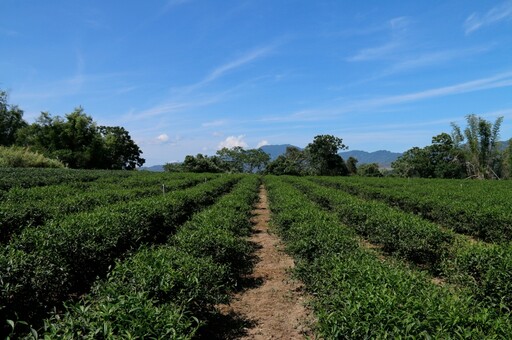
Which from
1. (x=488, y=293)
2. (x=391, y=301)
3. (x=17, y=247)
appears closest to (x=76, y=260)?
(x=17, y=247)

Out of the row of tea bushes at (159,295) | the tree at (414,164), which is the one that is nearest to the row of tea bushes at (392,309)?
the row of tea bushes at (159,295)

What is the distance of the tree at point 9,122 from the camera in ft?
198

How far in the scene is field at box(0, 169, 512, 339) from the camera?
8.96 ft

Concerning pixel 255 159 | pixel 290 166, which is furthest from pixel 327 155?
pixel 255 159

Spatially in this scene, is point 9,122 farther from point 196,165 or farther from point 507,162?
point 507,162

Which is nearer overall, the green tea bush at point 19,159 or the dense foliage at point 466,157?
the green tea bush at point 19,159

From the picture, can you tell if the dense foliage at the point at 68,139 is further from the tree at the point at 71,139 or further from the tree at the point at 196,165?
the tree at the point at 196,165

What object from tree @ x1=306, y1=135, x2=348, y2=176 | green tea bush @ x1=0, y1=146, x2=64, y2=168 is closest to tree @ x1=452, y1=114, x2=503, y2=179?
tree @ x1=306, y1=135, x2=348, y2=176

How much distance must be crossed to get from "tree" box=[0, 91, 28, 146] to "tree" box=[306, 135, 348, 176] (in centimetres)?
5556

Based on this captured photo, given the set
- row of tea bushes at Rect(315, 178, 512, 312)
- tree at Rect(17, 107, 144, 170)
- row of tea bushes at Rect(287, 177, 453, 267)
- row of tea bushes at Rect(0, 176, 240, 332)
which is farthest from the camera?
tree at Rect(17, 107, 144, 170)

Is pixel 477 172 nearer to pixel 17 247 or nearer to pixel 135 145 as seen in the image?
pixel 17 247

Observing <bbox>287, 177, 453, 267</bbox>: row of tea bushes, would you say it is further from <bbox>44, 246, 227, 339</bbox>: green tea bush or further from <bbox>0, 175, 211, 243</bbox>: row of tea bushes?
<bbox>0, 175, 211, 243</bbox>: row of tea bushes

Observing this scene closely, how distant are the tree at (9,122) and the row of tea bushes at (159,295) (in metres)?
69.8

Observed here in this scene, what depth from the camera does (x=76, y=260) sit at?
17.4 ft
